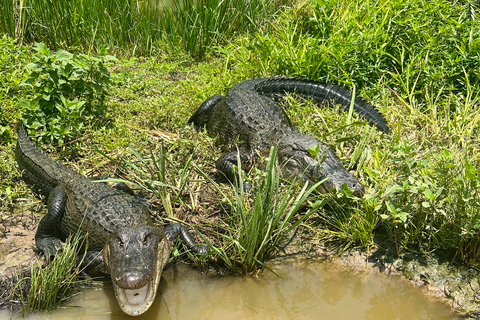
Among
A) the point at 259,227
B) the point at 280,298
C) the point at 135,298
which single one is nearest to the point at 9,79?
the point at 135,298

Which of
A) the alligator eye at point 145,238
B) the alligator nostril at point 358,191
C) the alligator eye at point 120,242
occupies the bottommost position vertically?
the alligator eye at point 120,242

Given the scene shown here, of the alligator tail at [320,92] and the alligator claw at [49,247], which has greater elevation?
the alligator tail at [320,92]

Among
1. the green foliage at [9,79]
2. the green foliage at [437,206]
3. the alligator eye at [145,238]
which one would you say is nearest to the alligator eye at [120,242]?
the alligator eye at [145,238]

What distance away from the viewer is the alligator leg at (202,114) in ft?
19.7

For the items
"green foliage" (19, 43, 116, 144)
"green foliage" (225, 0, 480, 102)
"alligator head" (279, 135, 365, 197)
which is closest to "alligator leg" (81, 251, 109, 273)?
"green foliage" (19, 43, 116, 144)

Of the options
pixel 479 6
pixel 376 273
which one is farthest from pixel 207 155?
pixel 479 6

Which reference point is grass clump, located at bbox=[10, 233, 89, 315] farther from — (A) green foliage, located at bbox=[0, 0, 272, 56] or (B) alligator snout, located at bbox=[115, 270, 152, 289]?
(A) green foliage, located at bbox=[0, 0, 272, 56]

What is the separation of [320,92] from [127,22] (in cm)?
326

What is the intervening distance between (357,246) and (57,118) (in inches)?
125

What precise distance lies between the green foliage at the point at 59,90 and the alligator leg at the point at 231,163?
148 cm

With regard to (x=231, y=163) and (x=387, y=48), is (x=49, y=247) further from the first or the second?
(x=387, y=48)

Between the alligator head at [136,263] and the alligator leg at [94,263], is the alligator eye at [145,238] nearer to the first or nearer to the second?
the alligator head at [136,263]

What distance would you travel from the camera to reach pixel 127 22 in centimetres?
751

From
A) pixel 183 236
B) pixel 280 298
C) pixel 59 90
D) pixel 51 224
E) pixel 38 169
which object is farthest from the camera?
pixel 59 90
